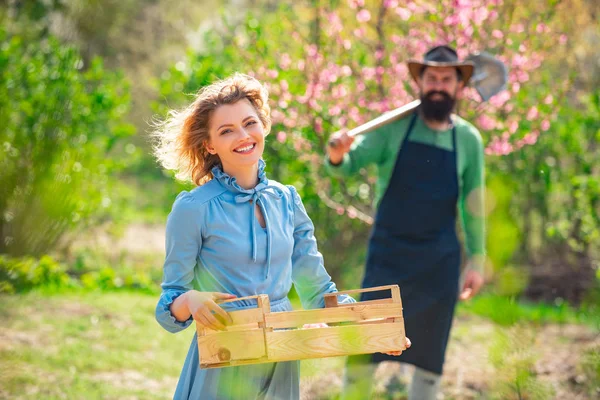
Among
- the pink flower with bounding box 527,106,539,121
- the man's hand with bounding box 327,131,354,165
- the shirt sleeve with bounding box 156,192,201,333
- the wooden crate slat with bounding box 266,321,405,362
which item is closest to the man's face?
A: the man's hand with bounding box 327,131,354,165

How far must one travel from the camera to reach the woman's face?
2.15m

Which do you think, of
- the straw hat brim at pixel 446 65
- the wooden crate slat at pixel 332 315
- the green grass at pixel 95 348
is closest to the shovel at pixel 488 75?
the straw hat brim at pixel 446 65

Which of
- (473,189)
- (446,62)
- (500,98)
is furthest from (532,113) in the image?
(473,189)

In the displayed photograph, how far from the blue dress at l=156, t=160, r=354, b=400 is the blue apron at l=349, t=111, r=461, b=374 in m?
1.28

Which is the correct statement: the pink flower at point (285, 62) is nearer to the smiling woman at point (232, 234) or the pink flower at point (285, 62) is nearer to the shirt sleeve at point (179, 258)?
the smiling woman at point (232, 234)

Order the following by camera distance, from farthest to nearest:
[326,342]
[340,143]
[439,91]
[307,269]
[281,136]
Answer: [281,136]
[439,91]
[340,143]
[307,269]
[326,342]

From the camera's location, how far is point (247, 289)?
2064mm

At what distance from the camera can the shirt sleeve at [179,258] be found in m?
1.92

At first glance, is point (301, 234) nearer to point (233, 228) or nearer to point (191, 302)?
point (233, 228)

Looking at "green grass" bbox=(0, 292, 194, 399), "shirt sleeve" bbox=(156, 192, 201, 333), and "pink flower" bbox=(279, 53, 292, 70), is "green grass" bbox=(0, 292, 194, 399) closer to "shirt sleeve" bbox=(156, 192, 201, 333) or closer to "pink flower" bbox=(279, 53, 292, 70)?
"shirt sleeve" bbox=(156, 192, 201, 333)

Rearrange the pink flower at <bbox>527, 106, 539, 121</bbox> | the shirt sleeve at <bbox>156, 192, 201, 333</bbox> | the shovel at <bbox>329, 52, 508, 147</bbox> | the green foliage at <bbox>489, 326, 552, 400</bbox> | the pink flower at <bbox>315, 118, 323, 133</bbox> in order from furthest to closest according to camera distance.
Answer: the pink flower at <bbox>527, 106, 539, 121</bbox>
the pink flower at <bbox>315, 118, 323, 133</bbox>
the shovel at <bbox>329, 52, 508, 147</bbox>
the shirt sleeve at <bbox>156, 192, 201, 333</bbox>
the green foliage at <bbox>489, 326, 552, 400</bbox>

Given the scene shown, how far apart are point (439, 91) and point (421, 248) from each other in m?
0.74

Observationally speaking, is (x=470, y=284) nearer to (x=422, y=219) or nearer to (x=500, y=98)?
(x=422, y=219)

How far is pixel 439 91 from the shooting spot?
3561mm
